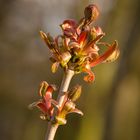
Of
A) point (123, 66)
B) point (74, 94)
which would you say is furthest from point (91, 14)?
point (123, 66)

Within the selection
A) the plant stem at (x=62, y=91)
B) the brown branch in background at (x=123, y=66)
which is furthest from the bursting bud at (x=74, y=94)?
the brown branch in background at (x=123, y=66)

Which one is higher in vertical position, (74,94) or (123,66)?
(123,66)

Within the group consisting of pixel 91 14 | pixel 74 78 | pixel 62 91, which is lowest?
pixel 62 91

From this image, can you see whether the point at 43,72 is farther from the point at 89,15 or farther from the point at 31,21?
the point at 89,15

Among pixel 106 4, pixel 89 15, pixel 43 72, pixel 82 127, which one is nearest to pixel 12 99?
pixel 43 72

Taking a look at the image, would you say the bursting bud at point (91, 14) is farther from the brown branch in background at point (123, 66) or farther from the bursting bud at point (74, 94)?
the brown branch in background at point (123, 66)

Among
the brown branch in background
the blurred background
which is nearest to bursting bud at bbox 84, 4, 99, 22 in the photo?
the blurred background

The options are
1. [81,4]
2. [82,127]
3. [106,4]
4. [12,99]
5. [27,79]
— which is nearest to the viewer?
[82,127]

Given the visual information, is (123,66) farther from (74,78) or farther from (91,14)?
(91,14)

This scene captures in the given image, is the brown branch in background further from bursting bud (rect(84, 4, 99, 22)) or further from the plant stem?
the plant stem
